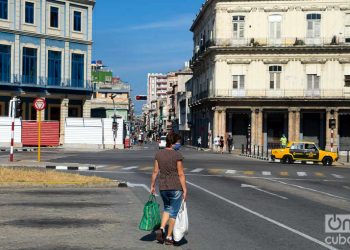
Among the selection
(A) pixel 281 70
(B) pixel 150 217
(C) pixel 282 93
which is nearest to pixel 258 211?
(B) pixel 150 217

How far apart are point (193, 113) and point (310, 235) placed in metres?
73.2

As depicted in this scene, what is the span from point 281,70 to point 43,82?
25.8 metres

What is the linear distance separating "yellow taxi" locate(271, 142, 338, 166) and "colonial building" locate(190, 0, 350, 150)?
21585 mm

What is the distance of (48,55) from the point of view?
188 ft

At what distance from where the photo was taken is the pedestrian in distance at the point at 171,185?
8867 mm

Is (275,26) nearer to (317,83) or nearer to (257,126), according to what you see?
(317,83)

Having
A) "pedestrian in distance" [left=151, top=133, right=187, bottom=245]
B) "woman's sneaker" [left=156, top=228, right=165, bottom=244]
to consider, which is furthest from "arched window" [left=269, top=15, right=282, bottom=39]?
"woman's sneaker" [left=156, top=228, right=165, bottom=244]

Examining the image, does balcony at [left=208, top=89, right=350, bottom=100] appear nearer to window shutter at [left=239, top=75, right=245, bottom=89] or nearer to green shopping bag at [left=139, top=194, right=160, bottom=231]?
window shutter at [left=239, top=75, right=245, bottom=89]

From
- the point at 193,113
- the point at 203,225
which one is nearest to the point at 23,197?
the point at 203,225

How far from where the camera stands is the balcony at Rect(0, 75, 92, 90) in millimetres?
54094

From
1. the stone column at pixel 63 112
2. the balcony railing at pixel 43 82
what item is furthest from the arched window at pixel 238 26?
the stone column at pixel 63 112

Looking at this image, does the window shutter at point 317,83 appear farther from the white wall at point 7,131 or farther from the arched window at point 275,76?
the white wall at point 7,131

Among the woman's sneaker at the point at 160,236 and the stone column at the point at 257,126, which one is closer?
the woman's sneaker at the point at 160,236

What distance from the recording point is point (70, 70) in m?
58.8
